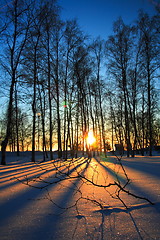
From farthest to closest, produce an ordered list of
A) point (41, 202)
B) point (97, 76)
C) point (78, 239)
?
point (97, 76) < point (41, 202) < point (78, 239)

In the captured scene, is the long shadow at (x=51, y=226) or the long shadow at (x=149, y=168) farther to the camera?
the long shadow at (x=149, y=168)

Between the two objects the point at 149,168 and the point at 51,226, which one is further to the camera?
the point at 149,168

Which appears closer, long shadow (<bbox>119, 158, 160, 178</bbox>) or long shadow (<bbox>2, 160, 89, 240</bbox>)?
long shadow (<bbox>2, 160, 89, 240</bbox>)

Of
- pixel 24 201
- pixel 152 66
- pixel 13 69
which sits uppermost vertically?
pixel 152 66

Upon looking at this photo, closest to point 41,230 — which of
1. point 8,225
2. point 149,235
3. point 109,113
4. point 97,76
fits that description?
point 8,225

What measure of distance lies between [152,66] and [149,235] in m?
14.2

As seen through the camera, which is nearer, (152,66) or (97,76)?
(152,66)

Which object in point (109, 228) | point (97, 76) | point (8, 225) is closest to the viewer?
point (109, 228)

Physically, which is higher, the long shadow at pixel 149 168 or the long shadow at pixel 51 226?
the long shadow at pixel 51 226

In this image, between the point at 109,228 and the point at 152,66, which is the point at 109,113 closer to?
the point at 152,66

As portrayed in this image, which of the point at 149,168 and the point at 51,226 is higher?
the point at 51,226

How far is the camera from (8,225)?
1.46m

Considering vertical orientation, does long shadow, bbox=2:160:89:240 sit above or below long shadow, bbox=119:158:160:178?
above

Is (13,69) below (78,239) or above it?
above
